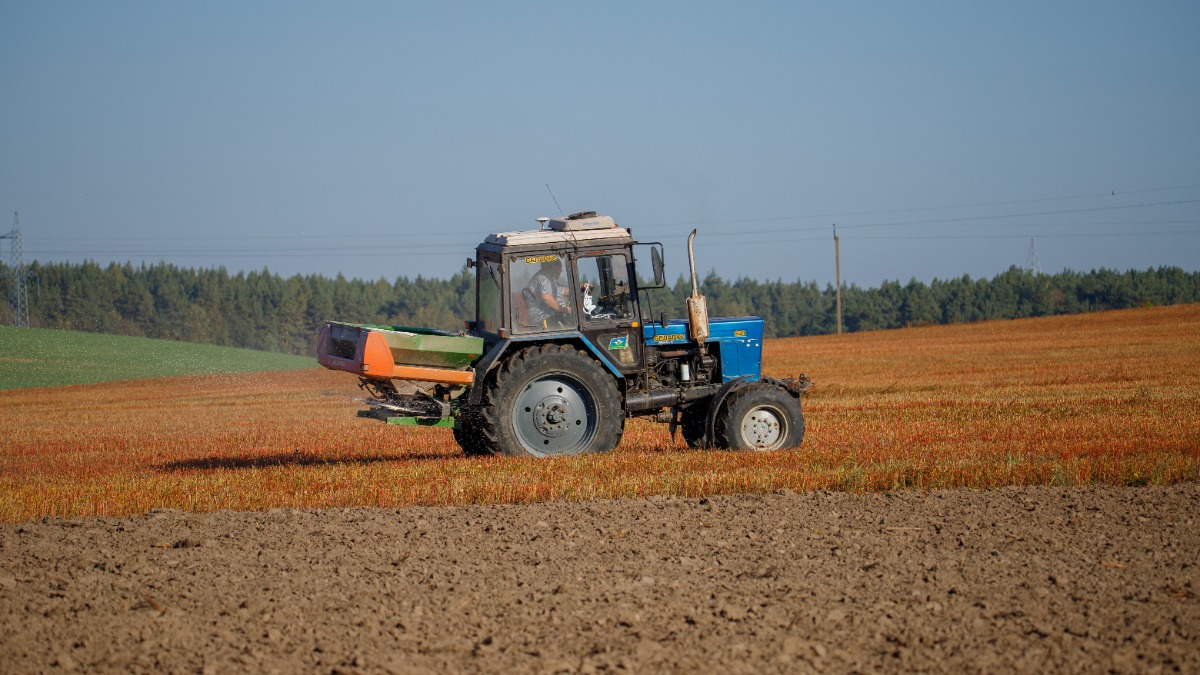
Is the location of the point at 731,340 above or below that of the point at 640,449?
above

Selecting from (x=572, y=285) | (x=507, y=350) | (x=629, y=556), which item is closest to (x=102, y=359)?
(x=507, y=350)

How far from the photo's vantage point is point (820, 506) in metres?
9.27

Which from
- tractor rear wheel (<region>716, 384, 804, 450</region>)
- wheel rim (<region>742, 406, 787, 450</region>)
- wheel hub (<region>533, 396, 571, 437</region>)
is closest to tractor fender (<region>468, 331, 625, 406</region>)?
wheel hub (<region>533, 396, 571, 437</region>)

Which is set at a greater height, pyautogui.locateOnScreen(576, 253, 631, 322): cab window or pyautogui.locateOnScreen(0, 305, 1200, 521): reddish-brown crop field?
pyautogui.locateOnScreen(576, 253, 631, 322): cab window

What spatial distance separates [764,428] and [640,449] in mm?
1478

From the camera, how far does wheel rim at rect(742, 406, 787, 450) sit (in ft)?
39.2

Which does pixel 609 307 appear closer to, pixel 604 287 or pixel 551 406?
pixel 604 287

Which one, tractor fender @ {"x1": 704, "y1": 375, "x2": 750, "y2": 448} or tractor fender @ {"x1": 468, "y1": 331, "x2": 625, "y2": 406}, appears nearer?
tractor fender @ {"x1": 468, "y1": 331, "x2": 625, "y2": 406}

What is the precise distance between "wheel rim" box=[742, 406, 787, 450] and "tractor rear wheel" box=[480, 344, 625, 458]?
128 centimetres

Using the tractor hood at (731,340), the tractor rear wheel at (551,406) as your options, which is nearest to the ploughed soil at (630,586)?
the tractor rear wheel at (551,406)

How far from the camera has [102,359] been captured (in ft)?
144

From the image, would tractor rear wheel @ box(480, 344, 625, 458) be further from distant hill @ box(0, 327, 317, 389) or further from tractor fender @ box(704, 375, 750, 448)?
distant hill @ box(0, 327, 317, 389)

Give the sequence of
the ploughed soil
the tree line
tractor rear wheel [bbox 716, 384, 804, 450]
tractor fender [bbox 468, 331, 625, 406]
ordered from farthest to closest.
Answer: the tree line, tractor rear wheel [bbox 716, 384, 804, 450], tractor fender [bbox 468, 331, 625, 406], the ploughed soil

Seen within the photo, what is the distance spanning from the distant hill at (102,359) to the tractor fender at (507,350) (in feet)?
94.4
